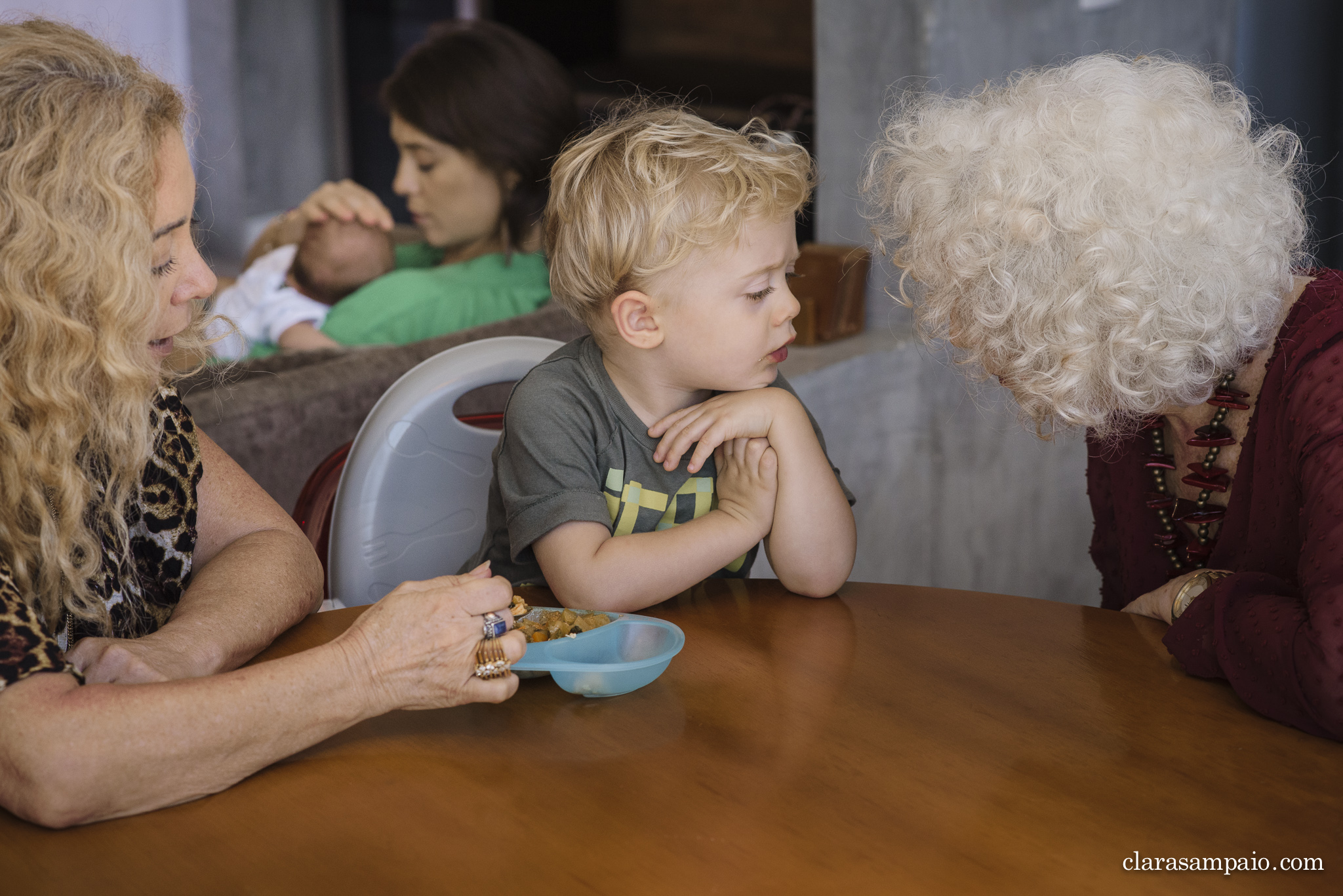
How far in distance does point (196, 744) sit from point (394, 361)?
158 centimetres

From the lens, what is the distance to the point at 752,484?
1384 mm

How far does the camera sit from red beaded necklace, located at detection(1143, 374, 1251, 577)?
4.23 feet

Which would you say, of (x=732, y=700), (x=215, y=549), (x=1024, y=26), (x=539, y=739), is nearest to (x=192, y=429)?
(x=215, y=549)

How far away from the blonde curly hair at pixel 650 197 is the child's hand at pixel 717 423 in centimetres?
18

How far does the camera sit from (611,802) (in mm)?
877

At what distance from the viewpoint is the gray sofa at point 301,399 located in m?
2.16

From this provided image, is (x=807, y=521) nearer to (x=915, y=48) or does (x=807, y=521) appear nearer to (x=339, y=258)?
(x=915, y=48)

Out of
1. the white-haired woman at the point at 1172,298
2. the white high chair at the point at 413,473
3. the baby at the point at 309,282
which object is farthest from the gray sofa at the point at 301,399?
the white-haired woman at the point at 1172,298

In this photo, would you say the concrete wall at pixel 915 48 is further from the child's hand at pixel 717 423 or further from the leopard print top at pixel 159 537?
the leopard print top at pixel 159 537

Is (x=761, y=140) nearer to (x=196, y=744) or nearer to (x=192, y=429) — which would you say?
(x=192, y=429)

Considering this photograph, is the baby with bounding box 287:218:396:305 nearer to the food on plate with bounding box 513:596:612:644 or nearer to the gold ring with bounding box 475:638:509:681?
the food on plate with bounding box 513:596:612:644

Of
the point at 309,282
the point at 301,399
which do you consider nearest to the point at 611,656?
the point at 301,399

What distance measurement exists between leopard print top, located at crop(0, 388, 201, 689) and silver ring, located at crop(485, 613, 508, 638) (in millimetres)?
423

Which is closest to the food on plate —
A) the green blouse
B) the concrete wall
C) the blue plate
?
the blue plate
